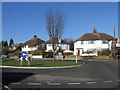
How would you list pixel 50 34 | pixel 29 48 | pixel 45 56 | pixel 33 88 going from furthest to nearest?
pixel 29 48 < pixel 45 56 < pixel 50 34 < pixel 33 88

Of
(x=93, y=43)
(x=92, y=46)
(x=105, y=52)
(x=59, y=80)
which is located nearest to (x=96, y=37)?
(x=93, y=43)

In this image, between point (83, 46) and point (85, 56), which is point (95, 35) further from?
point (85, 56)

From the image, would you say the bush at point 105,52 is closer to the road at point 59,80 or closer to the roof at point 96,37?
the roof at point 96,37

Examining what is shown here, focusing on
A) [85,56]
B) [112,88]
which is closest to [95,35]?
[85,56]

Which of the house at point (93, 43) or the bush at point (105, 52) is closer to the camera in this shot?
the bush at point (105, 52)

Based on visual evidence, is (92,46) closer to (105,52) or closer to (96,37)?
(96,37)

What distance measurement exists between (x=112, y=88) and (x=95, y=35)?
48.7 meters

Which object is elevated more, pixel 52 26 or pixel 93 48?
pixel 52 26

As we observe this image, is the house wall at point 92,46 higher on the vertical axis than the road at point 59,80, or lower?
higher

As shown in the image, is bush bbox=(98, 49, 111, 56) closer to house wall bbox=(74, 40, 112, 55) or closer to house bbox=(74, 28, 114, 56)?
house bbox=(74, 28, 114, 56)

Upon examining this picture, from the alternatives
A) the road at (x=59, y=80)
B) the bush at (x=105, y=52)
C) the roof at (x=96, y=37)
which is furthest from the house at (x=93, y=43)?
the road at (x=59, y=80)

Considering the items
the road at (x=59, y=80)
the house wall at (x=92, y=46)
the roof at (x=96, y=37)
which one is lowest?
the road at (x=59, y=80)

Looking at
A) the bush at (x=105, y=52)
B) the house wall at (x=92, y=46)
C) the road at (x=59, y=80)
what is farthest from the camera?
the house wall at (x=92, y=46)

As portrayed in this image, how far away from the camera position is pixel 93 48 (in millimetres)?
52656
